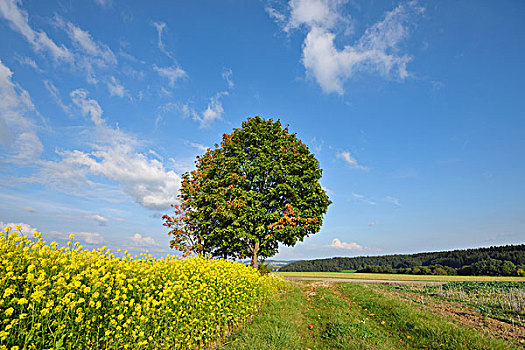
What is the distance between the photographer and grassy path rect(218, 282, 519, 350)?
6.18m

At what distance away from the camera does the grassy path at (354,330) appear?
6180 millimetres

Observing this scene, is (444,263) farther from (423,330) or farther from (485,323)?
(423,330)

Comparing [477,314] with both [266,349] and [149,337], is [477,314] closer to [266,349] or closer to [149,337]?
[266,349]

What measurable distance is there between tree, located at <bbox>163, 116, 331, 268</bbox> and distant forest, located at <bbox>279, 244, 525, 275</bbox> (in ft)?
104

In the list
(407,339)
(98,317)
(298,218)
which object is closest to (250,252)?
(298,218)

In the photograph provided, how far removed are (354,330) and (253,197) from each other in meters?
9.90

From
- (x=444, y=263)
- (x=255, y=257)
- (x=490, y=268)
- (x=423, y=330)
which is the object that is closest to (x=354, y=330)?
(x=423, y=330)

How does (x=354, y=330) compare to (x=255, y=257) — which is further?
(x=255, y=257)

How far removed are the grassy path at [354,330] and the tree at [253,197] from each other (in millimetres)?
6117

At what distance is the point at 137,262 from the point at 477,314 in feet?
41.4

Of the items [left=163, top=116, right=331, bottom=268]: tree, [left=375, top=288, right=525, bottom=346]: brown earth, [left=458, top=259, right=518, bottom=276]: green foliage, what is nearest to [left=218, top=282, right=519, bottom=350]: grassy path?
[left=375, top=288, right=525, bottom=346]: brown earth

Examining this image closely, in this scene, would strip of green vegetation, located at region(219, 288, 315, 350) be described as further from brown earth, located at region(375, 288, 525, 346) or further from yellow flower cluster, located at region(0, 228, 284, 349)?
brown earth, located at region(375, 288, 525, 346)

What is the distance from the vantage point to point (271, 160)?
1647 centimetres

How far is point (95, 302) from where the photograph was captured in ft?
12.7
